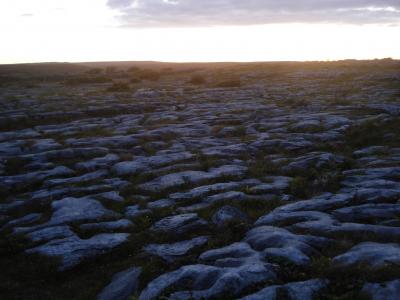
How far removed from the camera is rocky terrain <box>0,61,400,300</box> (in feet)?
31.8

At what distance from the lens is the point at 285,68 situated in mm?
77812

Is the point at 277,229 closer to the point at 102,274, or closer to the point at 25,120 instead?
the point at 102,274

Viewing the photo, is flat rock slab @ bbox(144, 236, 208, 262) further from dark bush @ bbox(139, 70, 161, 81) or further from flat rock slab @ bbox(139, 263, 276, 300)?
dark bush @ bbox(139, 70, 161, 81)

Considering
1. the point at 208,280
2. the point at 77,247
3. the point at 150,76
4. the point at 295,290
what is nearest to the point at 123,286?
the point at 208,280

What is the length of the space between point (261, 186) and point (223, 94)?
32450 mm

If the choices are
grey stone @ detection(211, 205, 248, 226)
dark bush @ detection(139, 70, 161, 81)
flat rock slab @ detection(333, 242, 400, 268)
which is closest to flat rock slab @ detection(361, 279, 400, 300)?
flat rock slab @ detection(333, 242, 400, 268)

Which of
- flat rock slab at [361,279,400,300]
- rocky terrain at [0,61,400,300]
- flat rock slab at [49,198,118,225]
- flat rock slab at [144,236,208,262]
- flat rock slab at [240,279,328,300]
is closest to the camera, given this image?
flat rock slab at [361,279,400,300]

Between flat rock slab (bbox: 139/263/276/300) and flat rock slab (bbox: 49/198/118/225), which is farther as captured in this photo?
flat rock slab (bbox: 49/198/118/225)

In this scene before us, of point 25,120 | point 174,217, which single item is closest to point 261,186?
point 174,217

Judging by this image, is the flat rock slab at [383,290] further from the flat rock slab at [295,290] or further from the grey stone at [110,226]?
the grey stone at [110,226]

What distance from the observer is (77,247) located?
12.1m

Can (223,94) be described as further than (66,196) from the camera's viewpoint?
Yes

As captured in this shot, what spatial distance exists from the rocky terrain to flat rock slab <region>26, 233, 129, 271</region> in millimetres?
46

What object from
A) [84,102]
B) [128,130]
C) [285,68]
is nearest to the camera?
[128,130]
